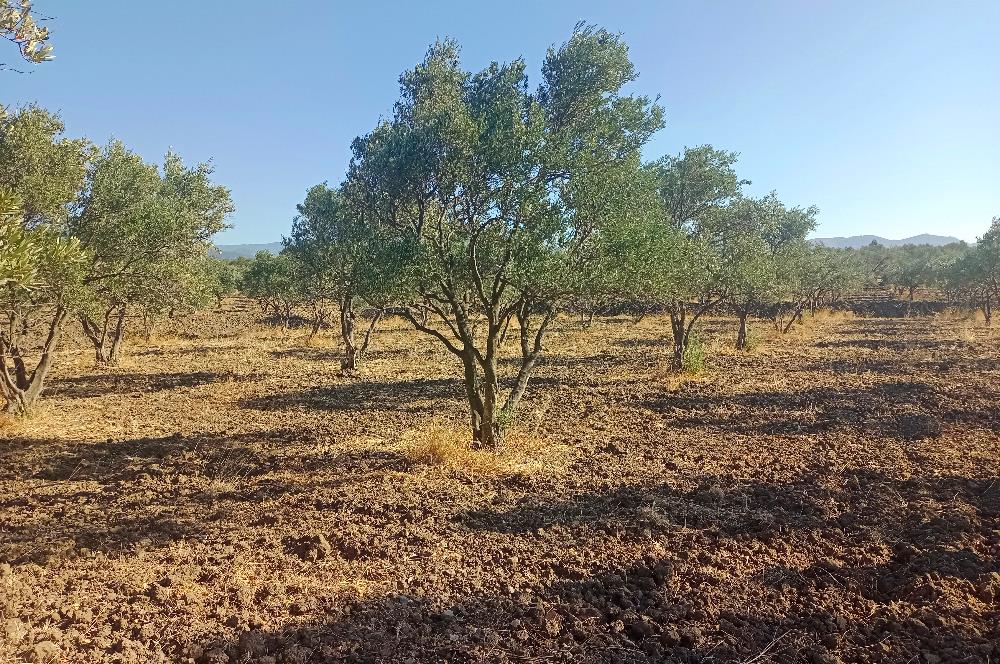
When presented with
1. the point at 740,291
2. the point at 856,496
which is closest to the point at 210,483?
the point at 856,496

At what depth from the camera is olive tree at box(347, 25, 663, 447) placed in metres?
9.60

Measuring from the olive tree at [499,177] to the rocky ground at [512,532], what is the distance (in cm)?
355

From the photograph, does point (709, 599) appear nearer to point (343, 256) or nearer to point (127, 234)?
point (127, 234)

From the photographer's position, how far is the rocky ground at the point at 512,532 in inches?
205

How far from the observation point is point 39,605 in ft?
17.7

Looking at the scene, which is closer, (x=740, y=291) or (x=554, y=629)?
(x=554, y=629)

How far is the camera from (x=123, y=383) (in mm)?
19984

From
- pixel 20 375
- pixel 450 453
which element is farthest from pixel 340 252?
pixel 450 453

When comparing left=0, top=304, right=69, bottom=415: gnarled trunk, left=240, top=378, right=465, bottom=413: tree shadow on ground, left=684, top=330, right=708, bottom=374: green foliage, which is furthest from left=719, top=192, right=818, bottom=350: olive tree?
left=0, top=304, right=69, bottom=415: gnarled trunk

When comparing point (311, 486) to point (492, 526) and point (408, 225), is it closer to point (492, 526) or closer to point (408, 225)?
point (492, 526)

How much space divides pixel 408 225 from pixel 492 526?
6137 millimetres

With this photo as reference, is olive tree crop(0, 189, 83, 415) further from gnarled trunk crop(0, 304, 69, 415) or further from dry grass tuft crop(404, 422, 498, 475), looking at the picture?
dry grass tuft crop(404, 422, 498, 475)

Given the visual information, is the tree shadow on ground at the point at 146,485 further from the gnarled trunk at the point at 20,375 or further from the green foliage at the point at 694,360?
the green foliage at the point at 694,360

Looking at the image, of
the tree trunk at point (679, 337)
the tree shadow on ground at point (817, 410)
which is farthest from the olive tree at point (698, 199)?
the tree shadow on ground at point (817, 410)
